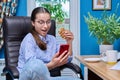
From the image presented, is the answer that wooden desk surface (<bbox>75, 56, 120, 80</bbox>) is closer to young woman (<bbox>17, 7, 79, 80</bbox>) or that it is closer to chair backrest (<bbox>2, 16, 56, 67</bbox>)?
young woman (<bbox>17, 7, 79, 80</bbox>)

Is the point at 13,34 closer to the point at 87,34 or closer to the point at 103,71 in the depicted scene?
the point at 103,71

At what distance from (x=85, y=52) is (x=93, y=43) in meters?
0.16

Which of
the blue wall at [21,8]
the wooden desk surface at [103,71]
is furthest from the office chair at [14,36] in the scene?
the blue wall at [21,8]

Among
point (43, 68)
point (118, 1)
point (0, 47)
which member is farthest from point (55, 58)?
point (118, 1)

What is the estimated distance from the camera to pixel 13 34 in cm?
213

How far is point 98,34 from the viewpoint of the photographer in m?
2.22

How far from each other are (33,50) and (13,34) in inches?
15.1

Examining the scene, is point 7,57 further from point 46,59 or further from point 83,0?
point 83,0

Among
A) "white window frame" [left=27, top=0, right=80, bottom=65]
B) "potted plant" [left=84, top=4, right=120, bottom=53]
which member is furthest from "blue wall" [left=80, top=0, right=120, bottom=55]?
"potted plant" [left=84, top=4, right=120, bottom=53]

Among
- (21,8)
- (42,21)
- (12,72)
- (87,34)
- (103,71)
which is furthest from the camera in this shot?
(87,34)

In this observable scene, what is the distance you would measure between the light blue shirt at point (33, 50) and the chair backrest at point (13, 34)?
0.13 meters

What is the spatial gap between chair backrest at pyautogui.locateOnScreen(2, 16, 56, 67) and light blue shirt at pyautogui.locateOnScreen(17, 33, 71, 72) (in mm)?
126

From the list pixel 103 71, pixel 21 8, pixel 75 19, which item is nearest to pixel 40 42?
pixel 103 71

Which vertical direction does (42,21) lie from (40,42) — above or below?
above
